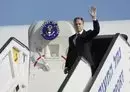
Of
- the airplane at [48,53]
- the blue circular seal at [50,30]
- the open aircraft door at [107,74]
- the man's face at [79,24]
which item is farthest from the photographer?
the blue circular seal at [50,30]

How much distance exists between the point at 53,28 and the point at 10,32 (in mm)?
3515

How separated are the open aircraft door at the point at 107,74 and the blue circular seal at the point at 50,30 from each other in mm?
2983

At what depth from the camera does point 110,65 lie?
632 cm

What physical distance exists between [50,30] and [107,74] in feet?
12.8

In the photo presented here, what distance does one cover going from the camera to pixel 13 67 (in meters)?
7.36

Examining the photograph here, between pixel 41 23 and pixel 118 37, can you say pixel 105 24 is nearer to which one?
pixel 41 23

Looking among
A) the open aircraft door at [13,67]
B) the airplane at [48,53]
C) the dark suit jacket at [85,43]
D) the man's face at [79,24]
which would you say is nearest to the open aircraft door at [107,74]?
the airplane at [48,53]

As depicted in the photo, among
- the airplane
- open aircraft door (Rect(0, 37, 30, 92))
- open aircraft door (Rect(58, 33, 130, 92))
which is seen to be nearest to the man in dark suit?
open aircraft door (Rect(58, 33, 130, 92))

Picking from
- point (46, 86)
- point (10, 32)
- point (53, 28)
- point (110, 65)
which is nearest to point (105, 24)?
point (53, 28)

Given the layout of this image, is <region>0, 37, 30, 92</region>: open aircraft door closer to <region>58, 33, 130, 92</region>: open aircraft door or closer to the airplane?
the airplane

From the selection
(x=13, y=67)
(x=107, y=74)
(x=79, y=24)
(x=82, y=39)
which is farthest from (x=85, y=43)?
(x=13, y=67)

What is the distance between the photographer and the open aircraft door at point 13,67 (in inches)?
281

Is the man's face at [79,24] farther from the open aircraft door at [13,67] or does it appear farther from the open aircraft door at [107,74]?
the open aircraft door at [13,67]

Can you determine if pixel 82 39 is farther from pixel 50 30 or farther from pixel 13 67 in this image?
pixel 50 30
